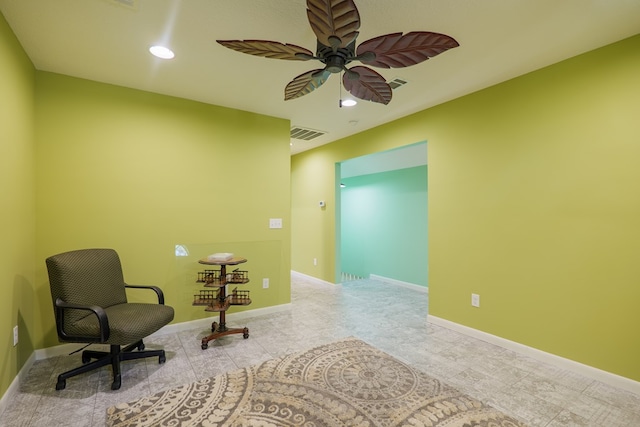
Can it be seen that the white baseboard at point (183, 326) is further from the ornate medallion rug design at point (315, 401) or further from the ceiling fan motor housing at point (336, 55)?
the ceiling fan motor housing at point (336, 55)

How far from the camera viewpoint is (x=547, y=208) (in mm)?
2607

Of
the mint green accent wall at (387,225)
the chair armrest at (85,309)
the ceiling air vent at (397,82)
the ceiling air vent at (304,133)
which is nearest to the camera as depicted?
the chair armrest at (85,309)

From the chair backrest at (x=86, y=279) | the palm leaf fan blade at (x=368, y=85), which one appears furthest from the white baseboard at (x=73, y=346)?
the palm leaf fan blade at (x=368, y=85)

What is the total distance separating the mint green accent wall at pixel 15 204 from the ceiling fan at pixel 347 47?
69.1 inches

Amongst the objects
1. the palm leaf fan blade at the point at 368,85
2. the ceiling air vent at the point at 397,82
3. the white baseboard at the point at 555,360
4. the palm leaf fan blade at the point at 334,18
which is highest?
the ceiling air vent at the point at 397,82

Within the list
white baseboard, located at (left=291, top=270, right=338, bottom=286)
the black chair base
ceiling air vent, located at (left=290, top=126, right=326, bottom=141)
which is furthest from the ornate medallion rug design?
ceiling air vent, located at (left=290, top=126, right=326, bottom=141)

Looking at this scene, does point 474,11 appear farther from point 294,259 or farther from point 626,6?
point 294,259

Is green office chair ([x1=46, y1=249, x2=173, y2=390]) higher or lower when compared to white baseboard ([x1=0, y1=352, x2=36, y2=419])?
higher

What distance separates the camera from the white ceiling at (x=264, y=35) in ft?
6.13

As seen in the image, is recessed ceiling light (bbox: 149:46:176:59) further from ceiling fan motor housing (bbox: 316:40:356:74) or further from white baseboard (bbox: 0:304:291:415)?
white baseboard (bbox: 0:304:291:415)

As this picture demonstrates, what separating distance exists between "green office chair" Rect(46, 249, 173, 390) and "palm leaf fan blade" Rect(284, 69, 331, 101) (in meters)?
2.04

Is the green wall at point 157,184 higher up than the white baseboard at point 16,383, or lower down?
higher up

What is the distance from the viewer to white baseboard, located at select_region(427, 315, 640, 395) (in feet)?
7.18

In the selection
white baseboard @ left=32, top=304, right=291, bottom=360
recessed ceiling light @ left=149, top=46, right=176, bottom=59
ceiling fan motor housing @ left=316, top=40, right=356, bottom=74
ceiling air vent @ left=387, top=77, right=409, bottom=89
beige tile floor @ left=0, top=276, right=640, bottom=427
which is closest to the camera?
ceiling fan motor housing @ left=316, top=40, right=356, bottom=74
